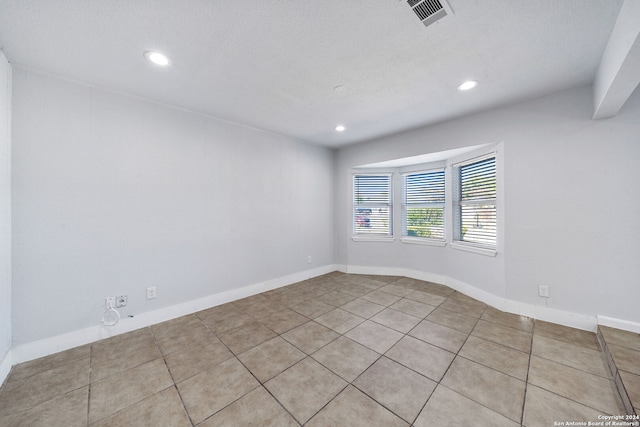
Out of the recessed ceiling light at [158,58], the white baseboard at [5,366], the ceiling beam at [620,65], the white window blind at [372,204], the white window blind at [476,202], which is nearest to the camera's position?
the ceiling beam at [620,65]

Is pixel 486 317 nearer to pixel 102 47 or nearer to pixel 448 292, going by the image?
pixel 448 292

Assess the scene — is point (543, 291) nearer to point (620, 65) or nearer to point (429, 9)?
point (620, 65)

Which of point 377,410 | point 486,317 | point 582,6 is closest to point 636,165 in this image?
point 582,6

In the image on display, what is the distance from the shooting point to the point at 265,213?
377 centimetres

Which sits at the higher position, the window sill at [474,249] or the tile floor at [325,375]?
the window sill at [474,249]

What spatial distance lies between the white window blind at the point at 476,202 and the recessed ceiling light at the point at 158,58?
152 inches

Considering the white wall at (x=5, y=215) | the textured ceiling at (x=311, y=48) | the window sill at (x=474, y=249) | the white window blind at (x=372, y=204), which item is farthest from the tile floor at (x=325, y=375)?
the textured ceiling at (x=311, y=48)

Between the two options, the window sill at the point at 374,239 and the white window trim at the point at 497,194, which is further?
the window sill at the point at 374,239

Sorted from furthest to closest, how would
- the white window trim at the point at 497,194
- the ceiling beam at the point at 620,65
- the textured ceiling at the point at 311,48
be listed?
the white window trim at the point at 497,194, the textured ceiling at the point at 311,48, the ceiling beam at the point at 620,65

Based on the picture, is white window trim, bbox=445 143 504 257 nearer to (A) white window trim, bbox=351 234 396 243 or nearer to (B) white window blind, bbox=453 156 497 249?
(B) white window blind, bbox=453 156 497 249

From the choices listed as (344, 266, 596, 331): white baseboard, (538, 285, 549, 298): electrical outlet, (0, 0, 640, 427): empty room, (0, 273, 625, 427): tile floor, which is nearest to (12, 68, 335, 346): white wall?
(0, 0, 640, 427): empty room

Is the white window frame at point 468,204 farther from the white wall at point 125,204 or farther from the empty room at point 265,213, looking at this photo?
the white wall at point 125,204

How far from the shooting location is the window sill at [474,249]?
307cm

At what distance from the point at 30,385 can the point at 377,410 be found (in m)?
2.55
